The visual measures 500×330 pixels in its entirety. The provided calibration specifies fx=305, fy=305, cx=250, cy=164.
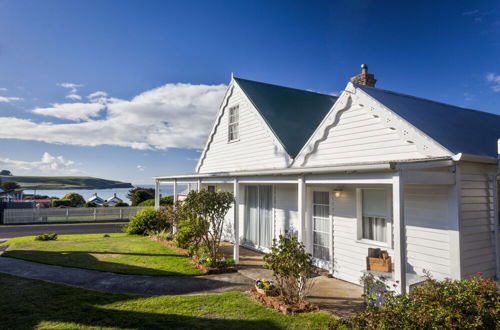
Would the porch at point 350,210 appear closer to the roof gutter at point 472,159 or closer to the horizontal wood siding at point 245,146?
the roof gutter at point 472,159

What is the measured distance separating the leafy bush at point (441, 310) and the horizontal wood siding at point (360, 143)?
3342mm

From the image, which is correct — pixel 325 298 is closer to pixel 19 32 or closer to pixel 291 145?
pixel 291 145

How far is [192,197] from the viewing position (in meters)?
10.3

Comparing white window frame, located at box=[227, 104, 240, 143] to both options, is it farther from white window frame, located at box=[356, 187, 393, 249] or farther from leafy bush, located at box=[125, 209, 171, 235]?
white window frame, located at box=[356, 187, 393, 249]

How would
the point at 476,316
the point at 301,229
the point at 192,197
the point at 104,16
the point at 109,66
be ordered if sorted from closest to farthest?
the point at 476,316 → the point at 301,229 → the point at 192,197 → the point at 104,16 → the point at 109,66

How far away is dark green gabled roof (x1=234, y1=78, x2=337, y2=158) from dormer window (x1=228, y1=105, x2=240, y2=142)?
1195 mm

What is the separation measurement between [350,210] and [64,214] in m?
24.5

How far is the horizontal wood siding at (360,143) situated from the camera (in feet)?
24.3

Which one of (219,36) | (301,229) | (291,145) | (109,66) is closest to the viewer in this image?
(301,229)

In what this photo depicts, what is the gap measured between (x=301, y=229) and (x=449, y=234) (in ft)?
10.3

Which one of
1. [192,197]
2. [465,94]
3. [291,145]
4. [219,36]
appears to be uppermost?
[219,36]

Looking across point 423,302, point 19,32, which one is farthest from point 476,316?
point 19,32

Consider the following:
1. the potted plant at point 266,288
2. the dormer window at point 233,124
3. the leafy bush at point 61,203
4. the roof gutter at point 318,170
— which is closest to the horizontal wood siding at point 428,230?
the roof gutter at point 318,170

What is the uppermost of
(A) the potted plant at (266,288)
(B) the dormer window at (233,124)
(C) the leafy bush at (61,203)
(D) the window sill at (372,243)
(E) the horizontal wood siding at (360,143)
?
(B) the dormer window at (233,124)
